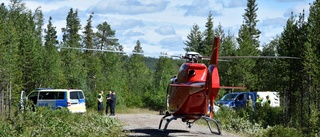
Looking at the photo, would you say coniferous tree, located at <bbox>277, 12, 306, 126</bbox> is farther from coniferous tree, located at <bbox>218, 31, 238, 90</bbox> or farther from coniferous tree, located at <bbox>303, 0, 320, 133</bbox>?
coniferous tree, located at <bbox>218, 31, 238, 90</bbox>

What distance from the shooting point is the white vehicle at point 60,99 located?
35438 millimetres

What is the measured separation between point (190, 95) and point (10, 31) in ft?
72.2

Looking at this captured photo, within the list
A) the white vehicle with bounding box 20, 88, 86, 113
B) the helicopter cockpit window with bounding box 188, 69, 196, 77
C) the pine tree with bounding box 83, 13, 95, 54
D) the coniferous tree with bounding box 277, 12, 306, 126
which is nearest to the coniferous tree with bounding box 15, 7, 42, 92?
the white vehicle with bounding box 20, 88, 86, 113

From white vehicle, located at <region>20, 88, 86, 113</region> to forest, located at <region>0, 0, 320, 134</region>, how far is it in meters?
1.99

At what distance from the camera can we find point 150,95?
58.7 m

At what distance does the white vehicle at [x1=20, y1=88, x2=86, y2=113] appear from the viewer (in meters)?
35.4

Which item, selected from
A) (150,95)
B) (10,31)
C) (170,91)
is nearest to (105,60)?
(150,95)

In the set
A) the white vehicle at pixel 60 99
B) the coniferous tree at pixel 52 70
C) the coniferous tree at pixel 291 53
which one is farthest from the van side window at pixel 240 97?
the coniferous tree at pixel 52 70

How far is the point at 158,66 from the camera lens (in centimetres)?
8775

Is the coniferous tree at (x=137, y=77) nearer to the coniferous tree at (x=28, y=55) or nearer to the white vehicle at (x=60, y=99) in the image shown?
the coniferous tree at (x=28, y=55)

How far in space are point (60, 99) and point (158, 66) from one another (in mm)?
52532

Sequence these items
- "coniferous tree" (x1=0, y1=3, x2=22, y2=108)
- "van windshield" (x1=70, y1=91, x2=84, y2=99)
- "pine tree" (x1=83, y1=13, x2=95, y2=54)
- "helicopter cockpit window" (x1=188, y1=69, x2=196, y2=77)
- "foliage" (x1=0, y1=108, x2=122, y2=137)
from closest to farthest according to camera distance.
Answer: "foliage" (x1=0, y1=108, x2=122, y2=137) < "helicopter cockpit window" (x1=188, y1=69, x2=196, y2=77) < "van windshield" (x1=70, y1=91, x2=84, y2=99) < "coniferous tree" (x1=0, y1=3, x2=22, y2=108) < "pine tree" (x1=83, y1=13, x2=95, y2=54)

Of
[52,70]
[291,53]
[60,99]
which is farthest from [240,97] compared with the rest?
[52,70]

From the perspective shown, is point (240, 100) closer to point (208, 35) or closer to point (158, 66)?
point (208, 35)
